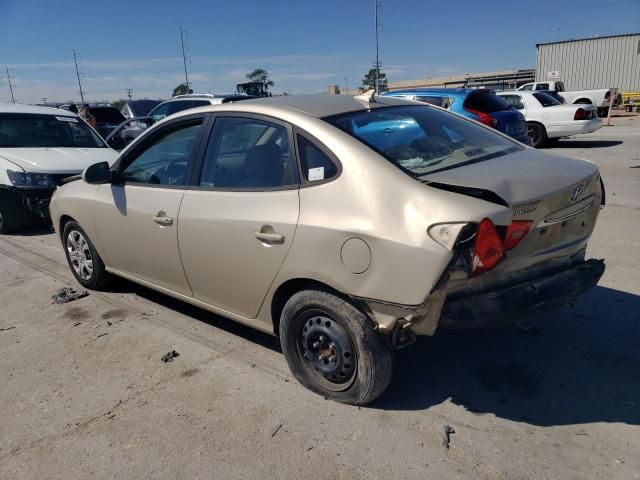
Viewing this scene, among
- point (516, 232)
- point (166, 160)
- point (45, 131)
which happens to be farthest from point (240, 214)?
point (45, 131)

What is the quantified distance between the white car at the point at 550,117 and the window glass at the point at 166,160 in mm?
11997

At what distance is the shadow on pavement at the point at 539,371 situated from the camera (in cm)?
292

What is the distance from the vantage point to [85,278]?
5.09m

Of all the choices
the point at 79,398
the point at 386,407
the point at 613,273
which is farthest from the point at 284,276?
the point at 613,273

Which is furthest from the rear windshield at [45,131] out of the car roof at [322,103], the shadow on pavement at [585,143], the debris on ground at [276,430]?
the shadow on pavement at [585,143]

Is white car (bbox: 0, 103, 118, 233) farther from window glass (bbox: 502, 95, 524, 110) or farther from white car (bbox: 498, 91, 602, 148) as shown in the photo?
window glass (bbox: 502, 95, 524, 110)

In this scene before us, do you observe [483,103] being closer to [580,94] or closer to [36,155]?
[36,155]

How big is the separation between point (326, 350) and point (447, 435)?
79 centimetres

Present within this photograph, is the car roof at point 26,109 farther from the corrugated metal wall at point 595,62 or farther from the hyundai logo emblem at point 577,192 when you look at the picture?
the corrugated metal wall at point 595,62

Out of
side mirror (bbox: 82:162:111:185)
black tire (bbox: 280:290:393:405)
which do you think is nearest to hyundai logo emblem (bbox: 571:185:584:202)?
black tire (bbox: 280:290:393:405)

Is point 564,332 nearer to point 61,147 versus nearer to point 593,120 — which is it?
point 61,147

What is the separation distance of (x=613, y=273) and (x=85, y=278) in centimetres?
493

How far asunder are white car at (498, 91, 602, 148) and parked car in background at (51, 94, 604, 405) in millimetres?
11842

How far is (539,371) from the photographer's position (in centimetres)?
328
